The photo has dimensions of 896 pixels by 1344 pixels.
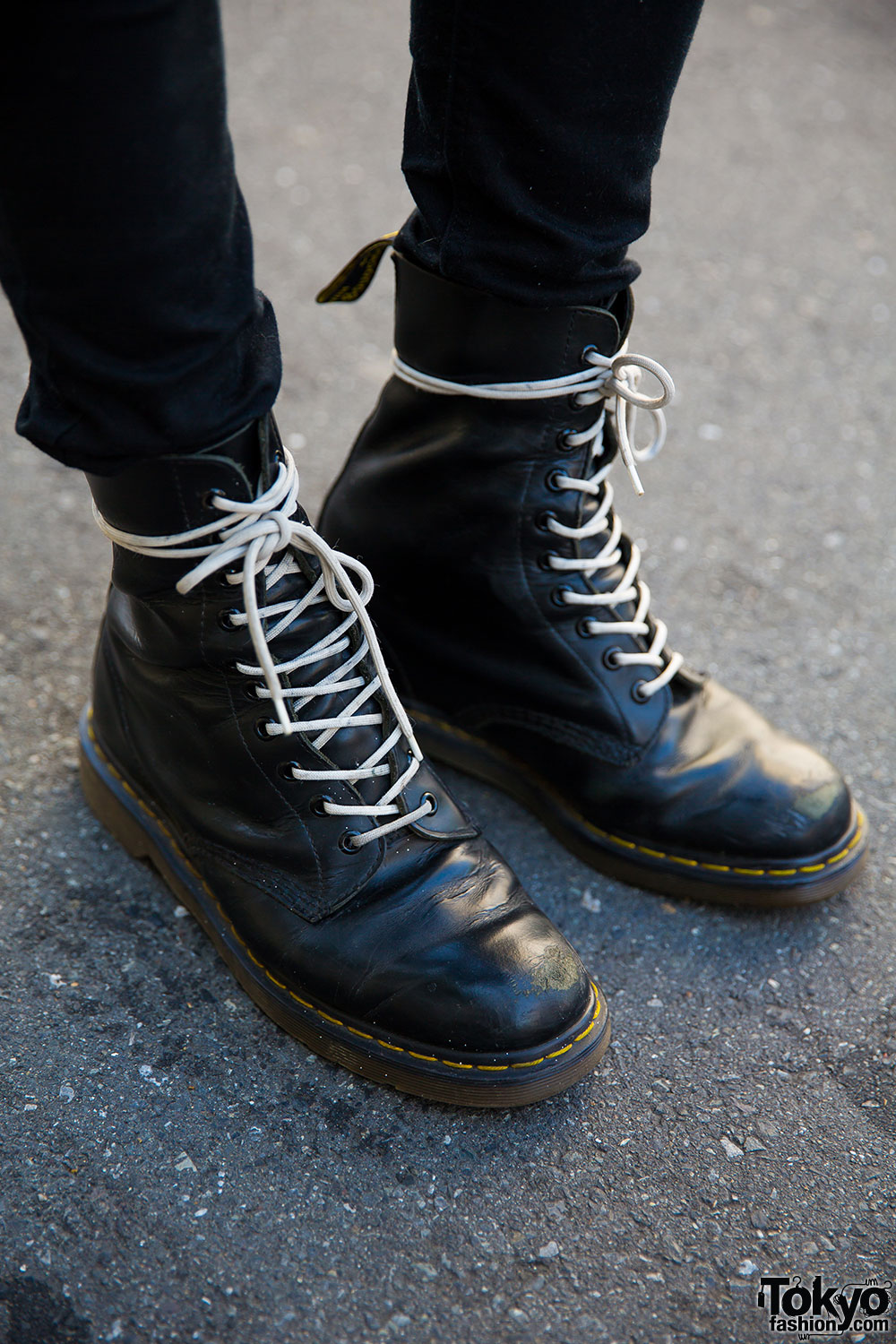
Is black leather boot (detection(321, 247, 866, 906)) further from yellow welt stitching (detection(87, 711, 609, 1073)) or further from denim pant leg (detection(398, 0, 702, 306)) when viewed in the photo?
yellow welt stitching (detection(87, 711, 609, 1073))

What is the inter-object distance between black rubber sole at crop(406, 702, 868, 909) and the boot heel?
1.13ft

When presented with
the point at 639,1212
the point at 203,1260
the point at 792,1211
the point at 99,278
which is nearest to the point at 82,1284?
the point at 203,1260

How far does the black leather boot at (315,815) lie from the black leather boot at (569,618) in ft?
0.56

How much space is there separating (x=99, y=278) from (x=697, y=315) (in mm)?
1758

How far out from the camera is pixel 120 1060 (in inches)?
38.4

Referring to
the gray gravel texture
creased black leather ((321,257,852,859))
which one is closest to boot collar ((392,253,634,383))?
creased black leather ((321,257,852,859))

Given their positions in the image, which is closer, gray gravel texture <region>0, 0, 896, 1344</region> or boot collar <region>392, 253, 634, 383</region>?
gray gravel texture <region>0, 0, 896, 1344</region>

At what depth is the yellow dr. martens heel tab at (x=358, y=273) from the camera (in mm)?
1062

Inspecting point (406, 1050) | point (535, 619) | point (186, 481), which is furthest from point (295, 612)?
point (406, 1050)

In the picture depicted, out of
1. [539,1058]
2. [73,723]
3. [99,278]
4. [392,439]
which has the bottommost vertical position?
[73,723]

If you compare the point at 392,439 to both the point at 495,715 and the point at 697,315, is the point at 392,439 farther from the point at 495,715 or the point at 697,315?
the point at 697,315

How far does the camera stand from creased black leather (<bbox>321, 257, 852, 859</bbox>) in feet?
3.51

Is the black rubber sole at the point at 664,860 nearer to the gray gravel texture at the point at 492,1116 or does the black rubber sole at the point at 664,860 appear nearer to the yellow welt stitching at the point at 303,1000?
the gray gravel texture at the point at 492,1116

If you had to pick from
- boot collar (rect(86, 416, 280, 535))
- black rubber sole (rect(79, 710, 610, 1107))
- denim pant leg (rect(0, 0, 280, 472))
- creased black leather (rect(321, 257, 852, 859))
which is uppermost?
denim pant leg (rect(0, 0, 280, 472))
